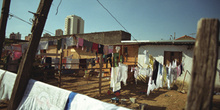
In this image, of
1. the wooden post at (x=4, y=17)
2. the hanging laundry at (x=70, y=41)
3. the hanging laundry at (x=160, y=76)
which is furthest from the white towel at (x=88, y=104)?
the hanging laundry at (x=70, y=41)

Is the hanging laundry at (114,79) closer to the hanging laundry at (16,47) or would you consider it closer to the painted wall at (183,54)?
the painted wall at (183,54)

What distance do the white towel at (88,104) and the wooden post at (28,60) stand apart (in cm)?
219

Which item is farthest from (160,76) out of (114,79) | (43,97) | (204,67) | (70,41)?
(70,41)

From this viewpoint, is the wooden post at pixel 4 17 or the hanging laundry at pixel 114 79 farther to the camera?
the hanging laundry at pixel 114 79

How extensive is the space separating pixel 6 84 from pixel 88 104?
13.3 feet

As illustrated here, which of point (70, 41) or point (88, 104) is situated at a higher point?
point (70, 41)

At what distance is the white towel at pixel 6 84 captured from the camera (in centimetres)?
411

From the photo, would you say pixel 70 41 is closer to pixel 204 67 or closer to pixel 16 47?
pixel 16 47

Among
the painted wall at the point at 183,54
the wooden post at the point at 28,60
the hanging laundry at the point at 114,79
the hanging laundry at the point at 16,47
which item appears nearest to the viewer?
the wooden post at the point at 28,60

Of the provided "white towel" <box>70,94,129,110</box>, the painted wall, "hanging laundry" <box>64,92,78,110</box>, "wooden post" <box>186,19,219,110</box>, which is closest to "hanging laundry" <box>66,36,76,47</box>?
"hanging laundry" <box>64,92,78,110</box>

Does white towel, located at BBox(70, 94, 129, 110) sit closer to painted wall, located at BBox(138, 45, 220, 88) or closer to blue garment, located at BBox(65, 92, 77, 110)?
blue garment, located at BBox(65, 92, 77, 110)

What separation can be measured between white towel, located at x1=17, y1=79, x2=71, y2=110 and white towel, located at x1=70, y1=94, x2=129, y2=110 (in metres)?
0.31

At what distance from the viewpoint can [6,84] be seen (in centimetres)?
422

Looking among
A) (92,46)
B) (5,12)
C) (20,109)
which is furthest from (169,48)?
(5,12)
